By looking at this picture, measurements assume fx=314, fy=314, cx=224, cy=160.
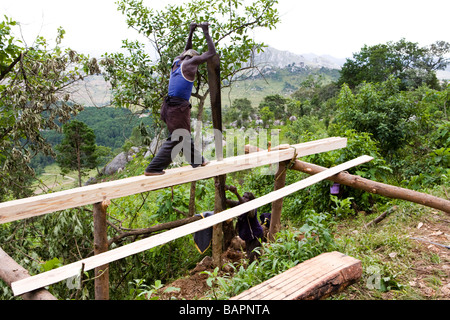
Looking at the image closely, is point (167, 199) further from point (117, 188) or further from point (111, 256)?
point (111, 256)

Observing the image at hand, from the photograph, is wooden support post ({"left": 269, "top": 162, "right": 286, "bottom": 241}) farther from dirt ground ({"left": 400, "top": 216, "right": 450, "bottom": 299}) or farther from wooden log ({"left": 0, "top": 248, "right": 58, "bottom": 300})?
wooden log ({"left": 0, "top": 248, "right": 58, "bottom": 300})

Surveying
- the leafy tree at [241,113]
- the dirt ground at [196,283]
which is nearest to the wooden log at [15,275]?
the dirt ground at [196,283]

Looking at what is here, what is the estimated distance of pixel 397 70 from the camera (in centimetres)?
3072

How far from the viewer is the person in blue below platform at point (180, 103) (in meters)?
2.80

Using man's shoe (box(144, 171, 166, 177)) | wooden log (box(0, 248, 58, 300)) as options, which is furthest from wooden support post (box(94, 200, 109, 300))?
wooden log (box(0, 248, 58, 300))

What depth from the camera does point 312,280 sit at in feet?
6.77

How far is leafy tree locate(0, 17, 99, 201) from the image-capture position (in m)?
4.25

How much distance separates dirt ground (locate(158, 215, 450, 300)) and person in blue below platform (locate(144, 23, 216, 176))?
3.84 ft

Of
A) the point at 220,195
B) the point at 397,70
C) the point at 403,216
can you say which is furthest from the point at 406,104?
the point at 397,70

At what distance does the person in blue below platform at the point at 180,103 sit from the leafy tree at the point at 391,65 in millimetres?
28274

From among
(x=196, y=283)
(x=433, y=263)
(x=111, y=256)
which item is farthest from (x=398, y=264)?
(x=111, y=256)

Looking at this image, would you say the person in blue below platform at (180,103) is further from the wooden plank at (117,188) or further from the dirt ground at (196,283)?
the dirt ground at (196,283)

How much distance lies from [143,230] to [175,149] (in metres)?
1.64

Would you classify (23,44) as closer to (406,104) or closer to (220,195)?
(220,195)
